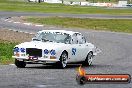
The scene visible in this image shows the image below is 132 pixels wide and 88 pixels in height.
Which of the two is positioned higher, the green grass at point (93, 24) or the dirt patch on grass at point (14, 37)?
the dirt patch on grass at point (14, 37)

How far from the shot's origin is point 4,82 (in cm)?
1169

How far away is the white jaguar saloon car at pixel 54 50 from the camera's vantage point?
1647cm

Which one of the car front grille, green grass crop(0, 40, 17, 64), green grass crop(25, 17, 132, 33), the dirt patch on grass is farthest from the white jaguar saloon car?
green grass crop(25, 17, 132, 33)

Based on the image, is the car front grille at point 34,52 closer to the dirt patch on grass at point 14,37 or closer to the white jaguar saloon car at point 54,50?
the white jaguar saloon car at point 54,50

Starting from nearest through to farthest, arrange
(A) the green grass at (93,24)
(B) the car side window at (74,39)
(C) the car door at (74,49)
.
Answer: (C) the car door at (74,49), (B) the car side window at (74,39), (A) the green grass at (93,24)

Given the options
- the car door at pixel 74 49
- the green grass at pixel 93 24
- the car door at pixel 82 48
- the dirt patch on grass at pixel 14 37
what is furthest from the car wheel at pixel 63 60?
the green grass at pixel 93 24

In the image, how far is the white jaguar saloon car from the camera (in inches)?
648

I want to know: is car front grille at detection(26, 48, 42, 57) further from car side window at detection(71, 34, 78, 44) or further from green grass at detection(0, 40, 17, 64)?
green grass at detection(0, 40, 17, 64)

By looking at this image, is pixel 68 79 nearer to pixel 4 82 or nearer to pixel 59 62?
pixel 4 82

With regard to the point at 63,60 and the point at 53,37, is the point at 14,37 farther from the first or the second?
the point at 63,60

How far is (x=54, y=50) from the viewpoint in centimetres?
1653

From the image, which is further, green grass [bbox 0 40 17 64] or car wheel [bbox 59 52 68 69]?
green grass [bbox 0 40 17 64]

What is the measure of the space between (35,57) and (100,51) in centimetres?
1147

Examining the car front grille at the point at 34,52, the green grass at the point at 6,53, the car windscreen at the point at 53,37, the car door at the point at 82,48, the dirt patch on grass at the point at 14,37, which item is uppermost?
the car windscreen at the point at 53,37
